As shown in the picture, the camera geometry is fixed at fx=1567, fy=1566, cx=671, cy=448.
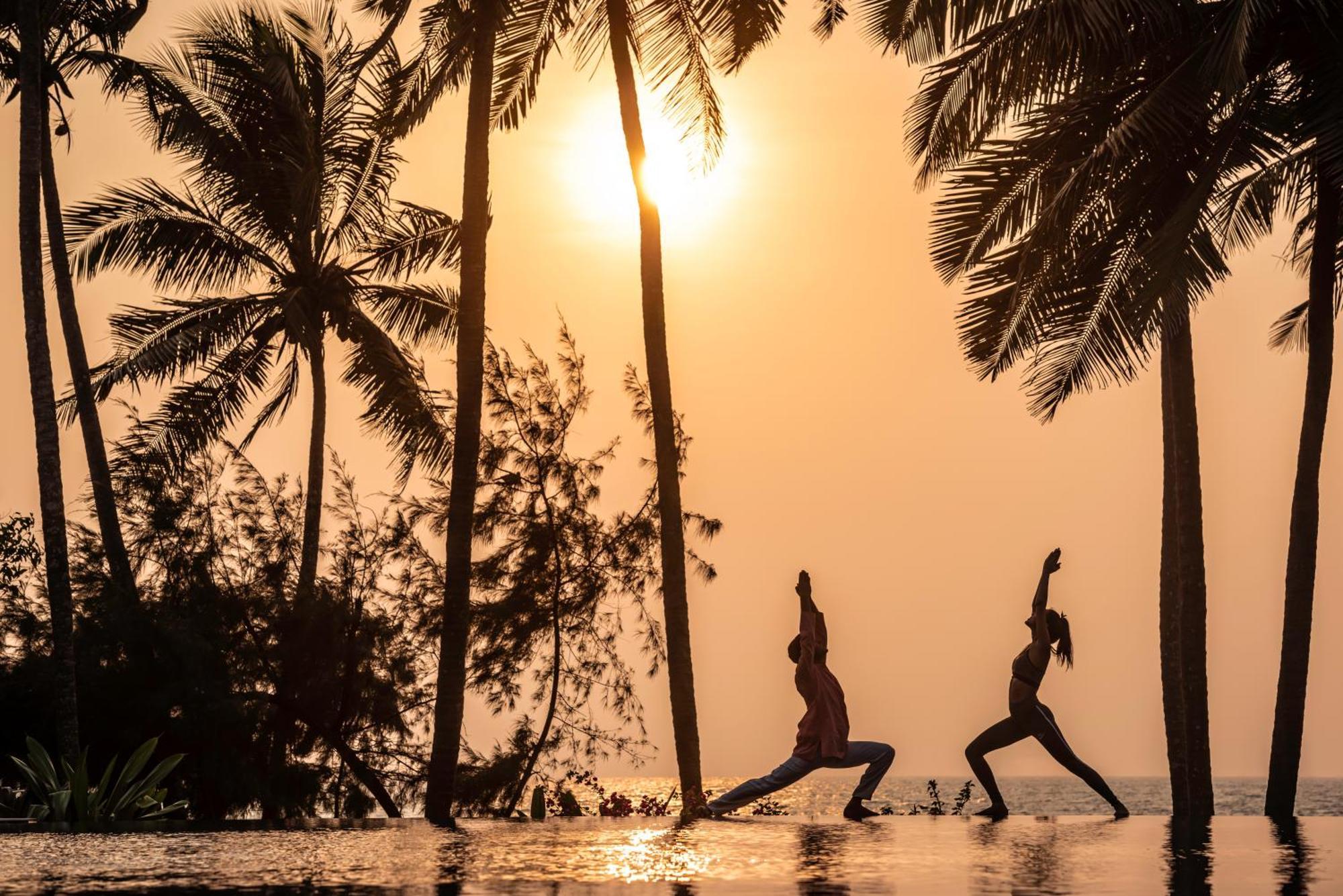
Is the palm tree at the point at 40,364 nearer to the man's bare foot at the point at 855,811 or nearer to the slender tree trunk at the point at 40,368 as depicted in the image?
the slender tree trunk at the point at 40,368

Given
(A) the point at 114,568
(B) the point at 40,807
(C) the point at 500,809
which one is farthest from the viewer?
(C) the point at 500,809

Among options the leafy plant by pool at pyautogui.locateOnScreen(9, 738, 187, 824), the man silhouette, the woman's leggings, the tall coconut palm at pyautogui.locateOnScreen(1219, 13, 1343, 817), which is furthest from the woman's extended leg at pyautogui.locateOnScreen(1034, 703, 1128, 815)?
the leafy plant by pool at pyautogui.locateOnScreen(9, 738, 187, 824)

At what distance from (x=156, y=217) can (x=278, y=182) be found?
6.67 feet

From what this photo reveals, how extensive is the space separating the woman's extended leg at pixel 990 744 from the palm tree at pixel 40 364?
10.5m

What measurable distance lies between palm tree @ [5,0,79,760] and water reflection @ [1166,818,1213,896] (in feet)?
41.0

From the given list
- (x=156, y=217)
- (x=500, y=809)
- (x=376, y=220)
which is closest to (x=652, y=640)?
Result: (x=500, y=809)

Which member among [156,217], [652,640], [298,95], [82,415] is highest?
[298,95]

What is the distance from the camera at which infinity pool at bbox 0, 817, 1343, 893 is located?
23.6ft

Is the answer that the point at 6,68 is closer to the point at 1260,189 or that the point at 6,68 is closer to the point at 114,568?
the point at 114,568

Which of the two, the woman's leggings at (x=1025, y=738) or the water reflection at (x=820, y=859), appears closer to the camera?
the water reflection at (x=820, y=859)

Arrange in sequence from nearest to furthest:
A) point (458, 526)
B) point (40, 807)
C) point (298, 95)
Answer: point (40, 807), point (458, 526), point (298, 95)

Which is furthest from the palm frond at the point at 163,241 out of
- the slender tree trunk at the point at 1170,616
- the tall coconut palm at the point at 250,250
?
the slender tree trunk at the point at 1170,616

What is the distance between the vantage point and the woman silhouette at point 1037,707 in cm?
1330

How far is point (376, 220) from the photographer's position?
86.9 ft
